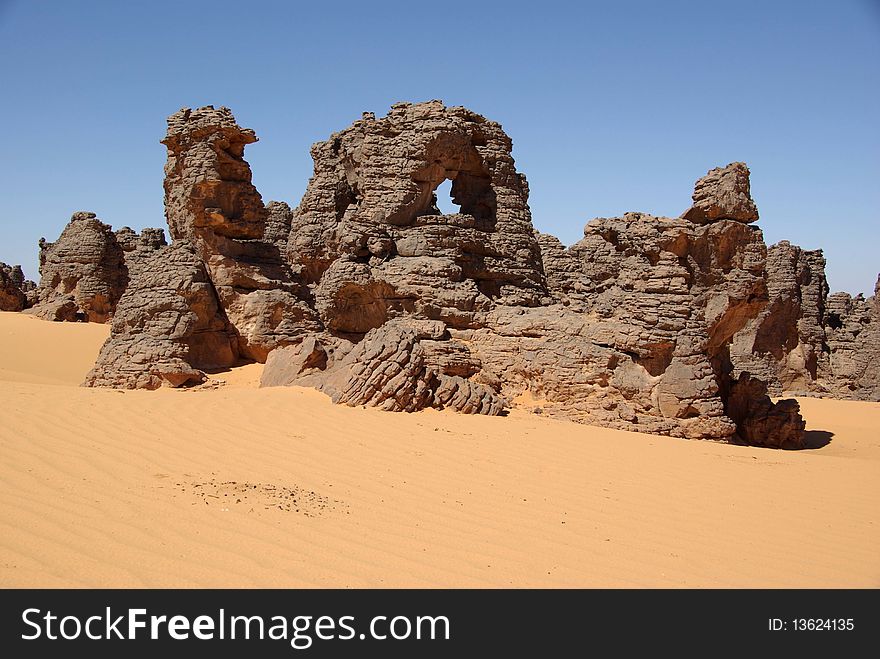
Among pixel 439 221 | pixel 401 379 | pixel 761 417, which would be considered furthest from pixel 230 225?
pixel 761 417

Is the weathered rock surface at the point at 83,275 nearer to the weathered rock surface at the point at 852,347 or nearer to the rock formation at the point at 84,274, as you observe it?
the rock formation at the point at 84,274

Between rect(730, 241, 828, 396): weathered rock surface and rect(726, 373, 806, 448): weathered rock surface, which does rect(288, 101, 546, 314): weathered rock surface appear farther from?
rect(730, 241, 828, 396): weathered rock surface

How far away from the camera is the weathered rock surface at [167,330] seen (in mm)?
11375

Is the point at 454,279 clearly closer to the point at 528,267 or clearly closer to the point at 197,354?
the point at 528,267

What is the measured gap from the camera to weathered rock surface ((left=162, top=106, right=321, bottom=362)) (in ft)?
46.5

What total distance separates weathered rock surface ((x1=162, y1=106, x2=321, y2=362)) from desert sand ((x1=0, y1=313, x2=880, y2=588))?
6.08 metres

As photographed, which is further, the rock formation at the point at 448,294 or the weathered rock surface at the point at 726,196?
the weathered rock surface at the point at 726,196

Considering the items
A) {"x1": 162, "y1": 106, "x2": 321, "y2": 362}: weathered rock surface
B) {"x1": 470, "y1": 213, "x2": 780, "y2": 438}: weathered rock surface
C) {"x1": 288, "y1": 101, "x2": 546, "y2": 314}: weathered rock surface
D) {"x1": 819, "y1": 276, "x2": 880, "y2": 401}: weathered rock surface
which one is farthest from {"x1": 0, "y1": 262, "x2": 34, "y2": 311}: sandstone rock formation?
{"x1": 819, "y1": 276, "x2": 880, "y2": 401}: weathered rock surface

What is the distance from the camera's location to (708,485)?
606cm

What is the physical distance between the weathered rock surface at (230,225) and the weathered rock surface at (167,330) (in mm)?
524

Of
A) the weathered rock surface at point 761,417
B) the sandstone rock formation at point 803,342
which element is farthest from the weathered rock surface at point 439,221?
the sandstone rock formation at point 803,342

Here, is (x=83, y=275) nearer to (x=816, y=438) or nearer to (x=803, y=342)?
(x=816, y=438)
